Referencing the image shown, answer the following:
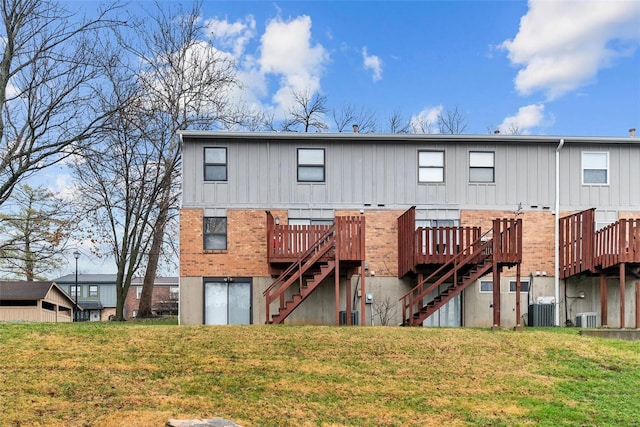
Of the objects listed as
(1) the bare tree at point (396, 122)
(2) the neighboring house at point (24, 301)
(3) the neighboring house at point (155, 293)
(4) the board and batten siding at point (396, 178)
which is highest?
(1) the bare tree at point (396, 122)

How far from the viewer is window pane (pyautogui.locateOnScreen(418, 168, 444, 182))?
18.7 m

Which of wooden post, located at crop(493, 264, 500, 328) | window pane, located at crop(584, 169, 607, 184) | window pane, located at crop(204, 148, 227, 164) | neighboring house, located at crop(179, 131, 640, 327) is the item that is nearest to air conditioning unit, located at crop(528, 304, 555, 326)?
neighboring house, located at crop(179, 131, 640, 327)

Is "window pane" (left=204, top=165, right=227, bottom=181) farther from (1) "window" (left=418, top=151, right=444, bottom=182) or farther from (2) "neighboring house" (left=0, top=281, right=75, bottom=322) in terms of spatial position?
(2) "neighboring house" (left=0, top=281, right=75, bottom=322)

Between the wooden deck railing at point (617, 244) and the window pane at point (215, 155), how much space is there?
11481 millimetres

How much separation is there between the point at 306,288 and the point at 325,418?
26.0 feet

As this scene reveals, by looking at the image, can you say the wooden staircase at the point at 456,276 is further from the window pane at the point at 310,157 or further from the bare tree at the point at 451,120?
the bare tree at the point at 451,120

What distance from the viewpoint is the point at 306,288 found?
53.3 ft

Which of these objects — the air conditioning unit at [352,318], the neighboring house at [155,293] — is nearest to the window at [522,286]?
the air conditioning unit at [352,318]

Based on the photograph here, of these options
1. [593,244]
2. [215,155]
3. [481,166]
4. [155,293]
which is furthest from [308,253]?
[155,293]

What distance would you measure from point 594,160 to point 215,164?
481 inches

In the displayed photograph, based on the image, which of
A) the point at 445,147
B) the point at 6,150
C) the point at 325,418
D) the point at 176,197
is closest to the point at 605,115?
the point at 445,147

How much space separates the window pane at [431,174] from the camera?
18.7m

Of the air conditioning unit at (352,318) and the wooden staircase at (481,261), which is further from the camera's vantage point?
the air conditioning unit at (352,318)

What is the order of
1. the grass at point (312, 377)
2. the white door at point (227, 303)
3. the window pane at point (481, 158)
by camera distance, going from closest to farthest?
the grass at point (312, 377) < the white door at point (227, 303) < the window pane at point (481, 158)
